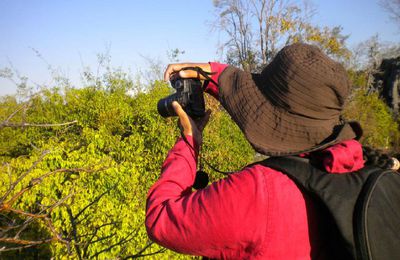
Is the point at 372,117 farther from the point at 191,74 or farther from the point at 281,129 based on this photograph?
the point at 281,129

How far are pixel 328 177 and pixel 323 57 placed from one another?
0.37 meters

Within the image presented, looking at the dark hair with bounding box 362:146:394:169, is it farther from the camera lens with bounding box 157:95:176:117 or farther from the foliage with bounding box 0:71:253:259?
the foliage with bounding box 0:71:253:259

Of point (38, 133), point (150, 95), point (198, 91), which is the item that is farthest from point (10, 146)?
point (198, 91)

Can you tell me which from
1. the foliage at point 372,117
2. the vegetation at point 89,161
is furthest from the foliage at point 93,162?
the foliage at point 372,117

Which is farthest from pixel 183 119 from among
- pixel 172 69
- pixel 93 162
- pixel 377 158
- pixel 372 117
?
pixel 372 117

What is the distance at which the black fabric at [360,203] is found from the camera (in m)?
0.93

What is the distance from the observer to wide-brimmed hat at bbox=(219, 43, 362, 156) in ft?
3.49

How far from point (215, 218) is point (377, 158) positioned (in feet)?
1.86

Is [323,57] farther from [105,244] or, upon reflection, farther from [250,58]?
[250,58]

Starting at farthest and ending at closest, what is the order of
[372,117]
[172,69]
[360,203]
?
1. [372,117]
2. [172,69]
3. [360,203]

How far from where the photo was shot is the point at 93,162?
3.32m

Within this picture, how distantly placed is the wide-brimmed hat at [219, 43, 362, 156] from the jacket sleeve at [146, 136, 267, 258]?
0.52 ft

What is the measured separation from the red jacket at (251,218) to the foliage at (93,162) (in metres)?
0.62

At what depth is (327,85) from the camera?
1.07 meters
